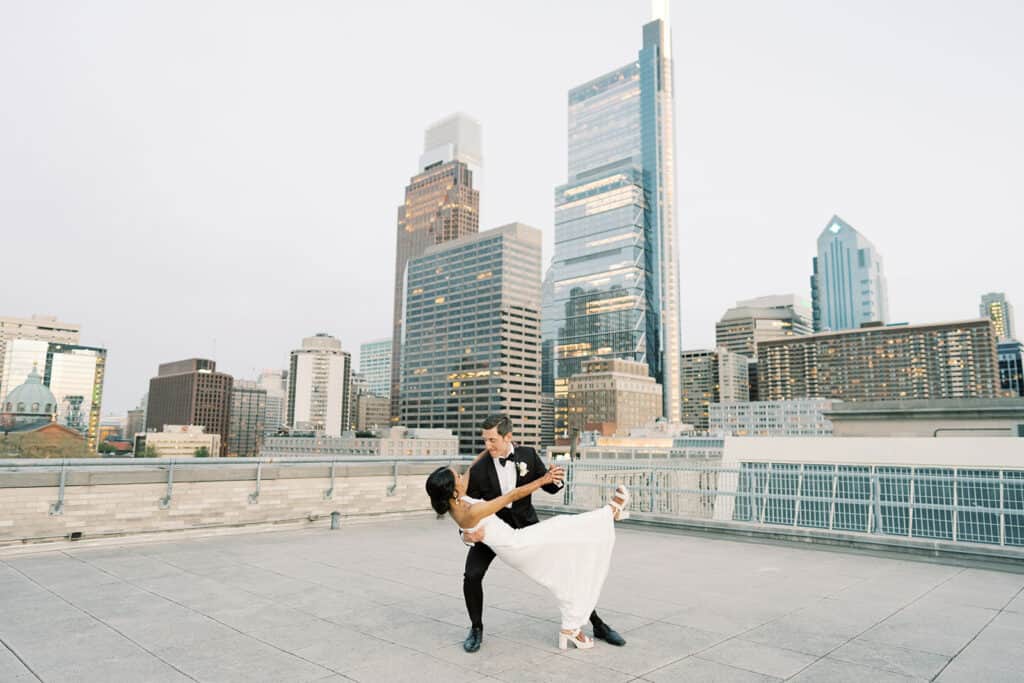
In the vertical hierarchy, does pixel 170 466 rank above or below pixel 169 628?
above

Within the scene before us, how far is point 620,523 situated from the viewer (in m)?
13.7

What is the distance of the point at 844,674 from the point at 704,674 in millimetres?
1071

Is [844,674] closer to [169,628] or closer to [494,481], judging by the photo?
[494,481]

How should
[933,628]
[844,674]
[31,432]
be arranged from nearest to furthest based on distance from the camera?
[844,674], [933,628], [31,432]

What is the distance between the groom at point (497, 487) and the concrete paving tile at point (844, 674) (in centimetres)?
146

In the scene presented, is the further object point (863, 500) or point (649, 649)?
point (863, 500)

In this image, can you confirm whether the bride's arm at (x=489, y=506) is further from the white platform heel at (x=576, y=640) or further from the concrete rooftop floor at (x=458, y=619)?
the white platform heel at (x=576, y=640)

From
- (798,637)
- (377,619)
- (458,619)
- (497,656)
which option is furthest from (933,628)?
(377,619)

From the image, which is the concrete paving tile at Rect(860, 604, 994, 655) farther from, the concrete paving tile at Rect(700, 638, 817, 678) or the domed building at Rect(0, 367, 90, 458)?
the domed building at Rect(0, 367, 90, 458)

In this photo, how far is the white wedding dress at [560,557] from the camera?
5.07 meters

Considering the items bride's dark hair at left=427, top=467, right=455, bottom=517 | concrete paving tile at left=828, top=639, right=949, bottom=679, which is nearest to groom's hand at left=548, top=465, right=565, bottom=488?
bride's dark hair at left=427, top=467, right=455, bottom=517

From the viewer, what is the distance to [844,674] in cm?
471

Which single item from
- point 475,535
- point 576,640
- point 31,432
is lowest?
point 31,432

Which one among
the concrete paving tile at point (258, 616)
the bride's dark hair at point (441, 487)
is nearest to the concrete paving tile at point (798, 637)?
the bride's dark hair at point (441, 487)
